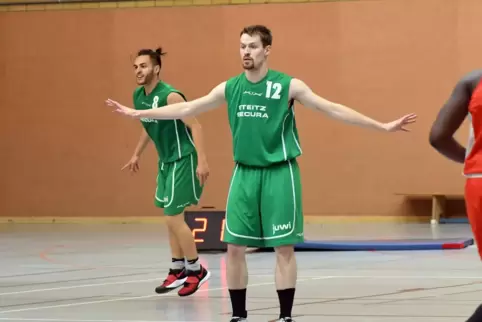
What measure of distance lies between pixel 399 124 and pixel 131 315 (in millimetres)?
2526

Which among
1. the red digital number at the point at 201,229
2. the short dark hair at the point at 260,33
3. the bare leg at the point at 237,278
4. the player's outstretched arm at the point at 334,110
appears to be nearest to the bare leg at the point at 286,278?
the bare leg at the point at 237,278

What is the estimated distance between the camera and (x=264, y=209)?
593 centimetres

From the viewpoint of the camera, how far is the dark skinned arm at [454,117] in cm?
358

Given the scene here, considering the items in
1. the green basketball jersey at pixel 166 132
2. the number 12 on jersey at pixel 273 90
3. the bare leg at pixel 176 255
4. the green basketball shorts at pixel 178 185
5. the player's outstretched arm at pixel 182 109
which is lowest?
the bare leg at pixel 176 255

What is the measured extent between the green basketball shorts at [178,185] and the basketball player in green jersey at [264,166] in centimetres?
204

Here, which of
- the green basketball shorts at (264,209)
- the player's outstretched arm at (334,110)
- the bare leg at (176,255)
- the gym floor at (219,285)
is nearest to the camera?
the player's outstretched arm at (334,110)

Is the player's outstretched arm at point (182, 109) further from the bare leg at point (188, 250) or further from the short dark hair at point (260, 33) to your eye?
the bare leg at point (188, 250)

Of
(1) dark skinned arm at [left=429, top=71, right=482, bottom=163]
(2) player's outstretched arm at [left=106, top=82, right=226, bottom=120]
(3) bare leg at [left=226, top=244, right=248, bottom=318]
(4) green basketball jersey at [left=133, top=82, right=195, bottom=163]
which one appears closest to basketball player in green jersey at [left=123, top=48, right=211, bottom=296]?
(4) green basketball jersey at [left=133, top=82, right=195, bottom=163]

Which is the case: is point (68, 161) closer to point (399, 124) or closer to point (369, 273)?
point (369, 273)

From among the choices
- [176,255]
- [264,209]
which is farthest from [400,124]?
[176,255]

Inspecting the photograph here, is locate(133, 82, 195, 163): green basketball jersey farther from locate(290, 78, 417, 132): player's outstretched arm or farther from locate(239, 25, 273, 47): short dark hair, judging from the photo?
locate(290, 78, 417, 132): player's outstretched arm

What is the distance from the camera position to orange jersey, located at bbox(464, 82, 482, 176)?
138 inches

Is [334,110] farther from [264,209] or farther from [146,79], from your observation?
[146,79]

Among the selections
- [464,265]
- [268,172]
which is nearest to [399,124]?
[268,172]
